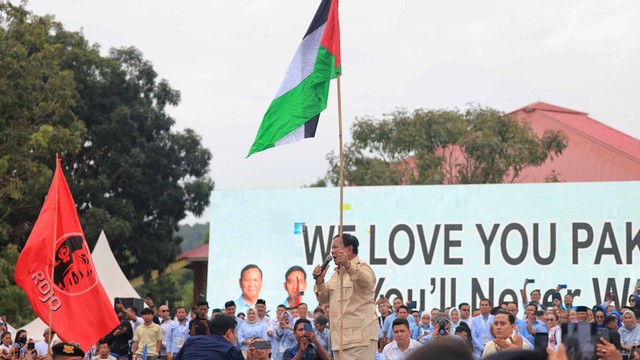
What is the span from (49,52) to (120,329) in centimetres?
1292

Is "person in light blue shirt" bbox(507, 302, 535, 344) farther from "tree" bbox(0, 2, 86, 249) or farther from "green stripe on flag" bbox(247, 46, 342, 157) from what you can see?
"tree" bbox(0, 2, 86, 249)

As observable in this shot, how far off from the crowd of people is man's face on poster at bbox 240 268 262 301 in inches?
313

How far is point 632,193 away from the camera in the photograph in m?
26.1

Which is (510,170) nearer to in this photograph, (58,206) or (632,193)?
(632,193)

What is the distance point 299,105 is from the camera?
11.0 meters

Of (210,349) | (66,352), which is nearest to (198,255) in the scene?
(66,352)

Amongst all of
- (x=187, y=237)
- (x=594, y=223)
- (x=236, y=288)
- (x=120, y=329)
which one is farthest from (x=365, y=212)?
(x=187, y=237)

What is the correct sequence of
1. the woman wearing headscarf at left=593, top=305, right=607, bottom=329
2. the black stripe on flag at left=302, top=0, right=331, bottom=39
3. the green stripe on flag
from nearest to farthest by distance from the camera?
the green stripe on flag < the black stripe on flag at left=302, top=0, right=331, bottom=39 < the woman wearing headscarf at left=593, top=305, right=607, bottom=329

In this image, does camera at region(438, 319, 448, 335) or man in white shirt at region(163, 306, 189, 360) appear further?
man in white shirt at region(163, 306, 189, 360)

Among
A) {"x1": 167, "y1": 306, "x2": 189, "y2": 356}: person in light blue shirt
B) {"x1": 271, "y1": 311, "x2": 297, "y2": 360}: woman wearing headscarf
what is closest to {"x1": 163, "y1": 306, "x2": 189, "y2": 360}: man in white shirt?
{"x1": 167, "y1": 306, "x2": 189, "y2": 356}: person in light blue shirt

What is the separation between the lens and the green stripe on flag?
35.7ft

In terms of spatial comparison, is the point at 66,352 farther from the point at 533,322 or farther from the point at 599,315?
the point at 533,322

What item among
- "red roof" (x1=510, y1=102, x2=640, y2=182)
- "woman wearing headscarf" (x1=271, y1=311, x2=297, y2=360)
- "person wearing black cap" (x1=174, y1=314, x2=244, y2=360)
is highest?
"red roof" (x1=510, y1=102, x2=640, y2=182)

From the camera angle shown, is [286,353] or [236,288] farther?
[236,288]
